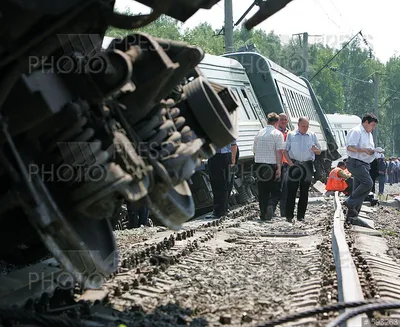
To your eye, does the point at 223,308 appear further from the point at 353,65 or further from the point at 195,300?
the point at 353,65

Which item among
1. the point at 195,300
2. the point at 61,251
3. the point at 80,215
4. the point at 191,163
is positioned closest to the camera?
the point at 61,251

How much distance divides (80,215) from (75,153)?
0.44 metres

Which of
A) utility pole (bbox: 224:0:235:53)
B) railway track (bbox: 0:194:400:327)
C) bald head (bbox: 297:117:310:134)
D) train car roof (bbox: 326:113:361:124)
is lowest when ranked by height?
railway track (bbox: 0:194:400:327)

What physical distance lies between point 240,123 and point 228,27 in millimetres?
7992

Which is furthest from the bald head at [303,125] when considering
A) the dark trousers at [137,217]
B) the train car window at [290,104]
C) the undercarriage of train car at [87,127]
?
the train car window at [290,104]

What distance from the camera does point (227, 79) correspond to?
14.4 meters

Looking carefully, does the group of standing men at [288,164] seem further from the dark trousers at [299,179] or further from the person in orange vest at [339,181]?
the person in orange vest at [339,181]

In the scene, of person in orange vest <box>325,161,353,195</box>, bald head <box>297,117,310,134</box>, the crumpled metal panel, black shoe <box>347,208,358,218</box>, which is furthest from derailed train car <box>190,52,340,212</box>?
the crumpled metal panel

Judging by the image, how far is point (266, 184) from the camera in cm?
1138

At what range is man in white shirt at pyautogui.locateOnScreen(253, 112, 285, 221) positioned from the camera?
1130 cm

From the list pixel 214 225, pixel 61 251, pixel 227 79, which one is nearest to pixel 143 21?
pixel 61 251

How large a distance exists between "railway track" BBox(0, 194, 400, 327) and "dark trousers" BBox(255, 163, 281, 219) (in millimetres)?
2917

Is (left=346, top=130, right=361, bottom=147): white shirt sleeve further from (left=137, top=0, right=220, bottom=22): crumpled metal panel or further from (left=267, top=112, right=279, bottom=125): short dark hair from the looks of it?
(left=137, top=0, right=220, bottom=22): crumpled metal panel

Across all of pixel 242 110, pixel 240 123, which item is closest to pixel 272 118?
pixel 240 123
